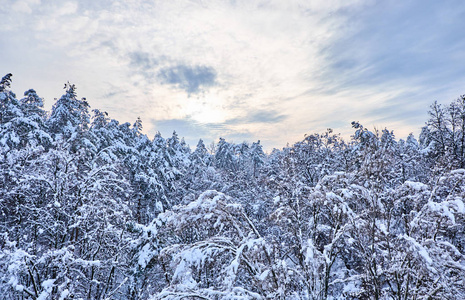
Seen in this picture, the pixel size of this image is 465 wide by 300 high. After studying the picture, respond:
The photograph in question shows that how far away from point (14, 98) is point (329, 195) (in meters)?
23.6

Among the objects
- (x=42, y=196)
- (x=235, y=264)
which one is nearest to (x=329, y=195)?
(x=235, y=264)

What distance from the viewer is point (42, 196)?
10867 mm

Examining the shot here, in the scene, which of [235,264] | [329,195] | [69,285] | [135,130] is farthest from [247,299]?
[135,130]

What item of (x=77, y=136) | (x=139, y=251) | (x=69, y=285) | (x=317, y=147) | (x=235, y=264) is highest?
(x=77, y=136)

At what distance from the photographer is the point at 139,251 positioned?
319 inches

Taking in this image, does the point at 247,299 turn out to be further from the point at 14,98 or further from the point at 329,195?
the point at 14,98

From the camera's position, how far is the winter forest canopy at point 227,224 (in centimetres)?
516

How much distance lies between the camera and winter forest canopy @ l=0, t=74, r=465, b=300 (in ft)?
16.9

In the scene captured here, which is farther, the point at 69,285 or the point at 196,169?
the point at 196,169

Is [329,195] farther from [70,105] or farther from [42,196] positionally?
→ [70,105]

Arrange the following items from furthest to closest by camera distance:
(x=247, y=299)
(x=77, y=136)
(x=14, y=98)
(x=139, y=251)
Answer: (x=14, y=98), (x=77, y=136), (x=139, y=251), (x=247, y=299)

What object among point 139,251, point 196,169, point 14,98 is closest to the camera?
point 139,251

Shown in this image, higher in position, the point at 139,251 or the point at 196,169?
the point at 196,169

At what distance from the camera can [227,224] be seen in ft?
20.4
